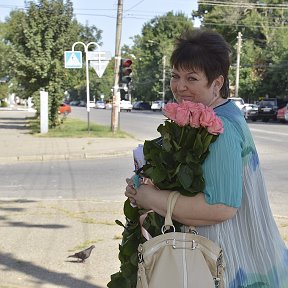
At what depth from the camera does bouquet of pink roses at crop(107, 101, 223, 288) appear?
1.70 m

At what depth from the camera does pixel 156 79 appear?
271ft

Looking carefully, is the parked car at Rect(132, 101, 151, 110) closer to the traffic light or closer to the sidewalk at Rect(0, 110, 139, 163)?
the traffic light

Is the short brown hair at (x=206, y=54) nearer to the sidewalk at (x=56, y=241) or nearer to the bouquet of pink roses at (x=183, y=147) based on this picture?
the bouquet of pink roses at (x=183, y=147)

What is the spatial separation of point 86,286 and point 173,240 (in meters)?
2.78

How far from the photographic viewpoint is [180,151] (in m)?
1.74

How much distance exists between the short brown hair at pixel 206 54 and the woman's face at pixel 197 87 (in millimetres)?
18

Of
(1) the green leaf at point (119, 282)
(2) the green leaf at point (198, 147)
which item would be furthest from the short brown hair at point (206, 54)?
(1) the green leaf at point (119, 282)

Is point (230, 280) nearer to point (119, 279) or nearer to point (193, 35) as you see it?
point (119, 279)

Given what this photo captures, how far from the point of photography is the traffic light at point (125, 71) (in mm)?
21422

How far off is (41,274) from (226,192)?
3.20 metres

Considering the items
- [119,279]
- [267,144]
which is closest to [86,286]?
[119,279]

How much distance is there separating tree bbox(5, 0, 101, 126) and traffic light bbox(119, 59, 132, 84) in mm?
2916

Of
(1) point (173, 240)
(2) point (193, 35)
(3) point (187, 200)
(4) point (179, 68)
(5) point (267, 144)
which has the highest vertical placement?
(2) point (193, 35)

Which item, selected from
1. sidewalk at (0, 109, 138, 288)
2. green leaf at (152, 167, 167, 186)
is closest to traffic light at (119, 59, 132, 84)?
sidewalk at (0, 109, 138, 288)
